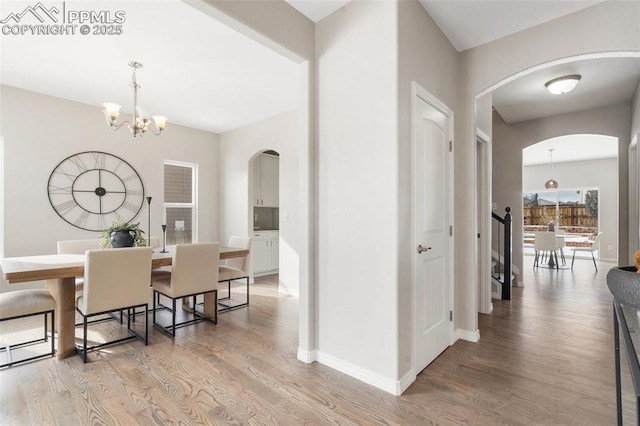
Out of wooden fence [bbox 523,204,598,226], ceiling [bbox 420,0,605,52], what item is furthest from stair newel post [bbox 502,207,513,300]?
wooden fence [bbox 523,204,598,226]

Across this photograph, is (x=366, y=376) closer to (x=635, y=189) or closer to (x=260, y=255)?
(x=260, y=255)

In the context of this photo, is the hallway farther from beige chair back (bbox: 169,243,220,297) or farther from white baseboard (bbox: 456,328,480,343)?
beige chair back (bbox: 169,243,220,297)

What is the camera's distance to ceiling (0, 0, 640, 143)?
95.0 inches

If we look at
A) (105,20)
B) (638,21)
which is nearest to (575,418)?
(638,21)

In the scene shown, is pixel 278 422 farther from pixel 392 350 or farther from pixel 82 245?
pixel 82 245

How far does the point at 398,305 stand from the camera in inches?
80.3

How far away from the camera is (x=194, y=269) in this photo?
10.4 ft

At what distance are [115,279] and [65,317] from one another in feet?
1.61

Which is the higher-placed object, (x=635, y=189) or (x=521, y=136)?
(x=521, y=136)

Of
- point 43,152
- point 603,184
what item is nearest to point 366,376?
point 43,152

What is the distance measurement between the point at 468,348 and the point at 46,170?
5.29m

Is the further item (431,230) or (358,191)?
(431,230)

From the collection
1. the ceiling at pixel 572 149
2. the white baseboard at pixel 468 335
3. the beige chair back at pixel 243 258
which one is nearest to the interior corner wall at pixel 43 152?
the beige chair back at pixel 243 258

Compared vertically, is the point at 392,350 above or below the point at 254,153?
below
